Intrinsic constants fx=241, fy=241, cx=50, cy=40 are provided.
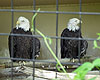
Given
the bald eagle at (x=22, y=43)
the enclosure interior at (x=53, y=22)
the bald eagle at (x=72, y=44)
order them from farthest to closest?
the enclosure interior at (x=53, y=22), the bald eagle at (x=72, y=44), the bald eagle at (x=22, y=43)

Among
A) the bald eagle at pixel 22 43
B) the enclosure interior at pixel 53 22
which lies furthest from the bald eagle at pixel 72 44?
the enclosure interior at pixel 53 22

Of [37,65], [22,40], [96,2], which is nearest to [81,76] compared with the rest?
[22,40]

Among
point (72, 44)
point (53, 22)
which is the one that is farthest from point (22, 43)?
point (53, 22)

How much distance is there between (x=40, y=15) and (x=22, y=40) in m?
1.45

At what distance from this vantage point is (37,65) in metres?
4.07

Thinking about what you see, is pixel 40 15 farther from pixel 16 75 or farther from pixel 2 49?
pixel 16 75

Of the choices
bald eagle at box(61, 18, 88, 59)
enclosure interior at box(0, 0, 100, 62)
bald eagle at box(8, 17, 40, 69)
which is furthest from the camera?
enclosure interior at box(0, 0, 100, 62)

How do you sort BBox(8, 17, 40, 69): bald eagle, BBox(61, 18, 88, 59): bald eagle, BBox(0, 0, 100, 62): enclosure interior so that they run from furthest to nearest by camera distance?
BBox(0, 0, 100, 62): enclosure interior < BBox(61, 18, 88, 59): bald eagle < BBox(8, 17, 40, 69): bald eagle

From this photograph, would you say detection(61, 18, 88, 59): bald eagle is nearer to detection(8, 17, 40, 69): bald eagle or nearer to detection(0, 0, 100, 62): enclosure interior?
detection(8, 17, 40, 69): bald eagle

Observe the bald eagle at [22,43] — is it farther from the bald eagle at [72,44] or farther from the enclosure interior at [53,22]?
the enclosure interior at [53,22]

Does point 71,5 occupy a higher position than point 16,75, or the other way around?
point 71,5

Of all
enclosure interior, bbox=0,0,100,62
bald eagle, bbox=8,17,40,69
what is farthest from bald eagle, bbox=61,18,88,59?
enclosure interior, bbox=0,0,100,62

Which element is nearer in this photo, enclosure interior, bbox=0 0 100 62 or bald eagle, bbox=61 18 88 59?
bald eagle, bbox=61 18 88 59

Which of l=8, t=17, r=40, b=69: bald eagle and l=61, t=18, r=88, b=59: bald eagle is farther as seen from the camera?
l=61, t=18, r=88, b=59: bald eagle
